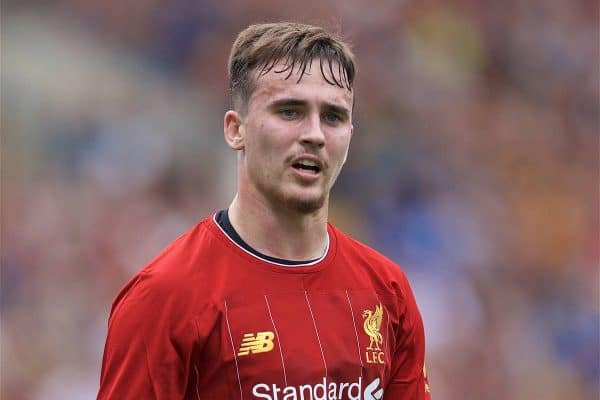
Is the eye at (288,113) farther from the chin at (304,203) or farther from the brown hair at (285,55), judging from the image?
the chin at (304,203)

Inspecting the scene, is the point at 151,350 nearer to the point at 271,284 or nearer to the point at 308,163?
the point at 271,284

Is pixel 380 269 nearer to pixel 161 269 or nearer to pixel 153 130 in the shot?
pixel 161 269

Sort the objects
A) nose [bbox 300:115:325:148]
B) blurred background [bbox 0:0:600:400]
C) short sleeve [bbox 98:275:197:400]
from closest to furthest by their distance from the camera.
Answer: short sleeve [bbox 98:275:197:400] < nose [bbox 300:115:325:148] < blurred background [bbox 0:0:600:400]

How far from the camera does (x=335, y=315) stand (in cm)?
249

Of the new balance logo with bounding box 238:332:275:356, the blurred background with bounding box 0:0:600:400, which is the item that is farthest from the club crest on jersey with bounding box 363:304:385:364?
the blurred background with bounding box 0:0:600:400

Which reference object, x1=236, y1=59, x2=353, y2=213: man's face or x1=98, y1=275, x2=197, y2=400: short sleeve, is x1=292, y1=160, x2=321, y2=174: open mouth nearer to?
x1=236, y1=59, x2=353, y2=213: man's face

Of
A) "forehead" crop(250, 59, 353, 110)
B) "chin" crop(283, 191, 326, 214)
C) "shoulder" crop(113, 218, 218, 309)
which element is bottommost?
"shoulder" crop(113, 218, 218, 309)

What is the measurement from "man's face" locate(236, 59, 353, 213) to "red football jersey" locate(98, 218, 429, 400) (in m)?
0.21

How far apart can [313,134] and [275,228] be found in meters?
0.30

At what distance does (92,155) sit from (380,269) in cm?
348

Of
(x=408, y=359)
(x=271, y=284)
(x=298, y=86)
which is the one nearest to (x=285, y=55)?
(x=298, y=86)

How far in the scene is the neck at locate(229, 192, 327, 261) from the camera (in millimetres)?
2494

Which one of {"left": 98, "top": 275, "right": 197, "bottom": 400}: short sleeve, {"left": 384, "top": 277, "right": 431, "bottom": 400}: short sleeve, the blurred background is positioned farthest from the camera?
the blurred background

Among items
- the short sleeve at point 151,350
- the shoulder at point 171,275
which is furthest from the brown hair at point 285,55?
the short sleeve at point 151,350
